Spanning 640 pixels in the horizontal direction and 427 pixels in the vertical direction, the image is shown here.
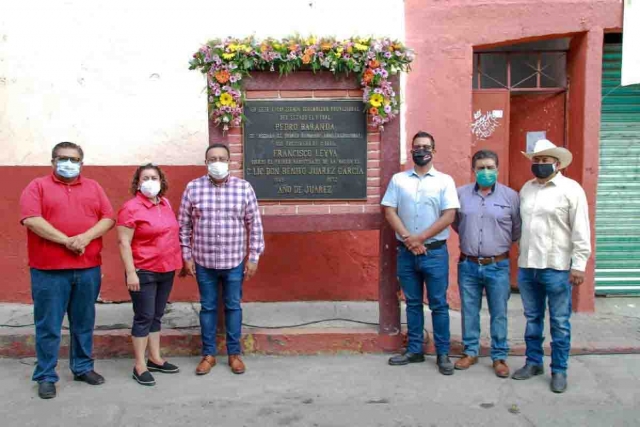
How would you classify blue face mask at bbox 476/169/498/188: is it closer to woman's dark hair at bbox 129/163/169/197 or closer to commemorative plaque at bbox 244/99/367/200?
commemorative plaque at bbox 244/99/367/200

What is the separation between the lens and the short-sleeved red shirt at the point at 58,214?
4.61 meters

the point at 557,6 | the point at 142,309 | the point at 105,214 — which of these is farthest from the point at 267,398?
the point at 557,6

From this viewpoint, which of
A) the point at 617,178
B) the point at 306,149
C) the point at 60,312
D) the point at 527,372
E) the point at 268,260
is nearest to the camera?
the point at 60,312

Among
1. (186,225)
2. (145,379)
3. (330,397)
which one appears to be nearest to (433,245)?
(330,397)

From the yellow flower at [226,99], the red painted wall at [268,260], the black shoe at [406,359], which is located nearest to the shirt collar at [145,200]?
the yellow flower at [226,99]

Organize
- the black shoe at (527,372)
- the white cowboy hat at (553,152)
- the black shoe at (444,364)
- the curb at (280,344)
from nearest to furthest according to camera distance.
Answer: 1. the white cowboy hat at (553,152)
2. the black shoe at (527,372)
3. the black shoe at (444,364)
4. the curb at (280,344)

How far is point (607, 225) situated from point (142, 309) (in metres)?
5.32

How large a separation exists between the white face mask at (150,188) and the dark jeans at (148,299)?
0.61m

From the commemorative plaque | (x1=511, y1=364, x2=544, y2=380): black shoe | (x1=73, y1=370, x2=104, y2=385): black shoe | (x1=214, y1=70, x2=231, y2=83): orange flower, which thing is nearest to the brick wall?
the commemorative plaque

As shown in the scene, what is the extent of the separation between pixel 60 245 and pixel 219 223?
1215mm

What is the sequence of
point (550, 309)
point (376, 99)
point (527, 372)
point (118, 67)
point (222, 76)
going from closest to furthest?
point (550, 309)
point (527, 372)
point (222, 76)
point (376, 99)
point (118, 67)

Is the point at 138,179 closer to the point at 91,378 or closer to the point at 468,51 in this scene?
the point at 91,378

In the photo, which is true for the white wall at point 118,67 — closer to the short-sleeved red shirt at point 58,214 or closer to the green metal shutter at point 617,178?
the short-sleeved red shirt at point 58,214

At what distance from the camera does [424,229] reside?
5.17 meters
